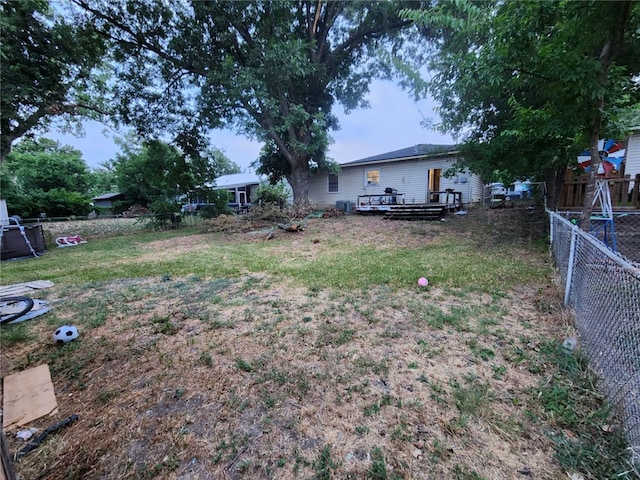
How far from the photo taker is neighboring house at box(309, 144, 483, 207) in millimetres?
13609

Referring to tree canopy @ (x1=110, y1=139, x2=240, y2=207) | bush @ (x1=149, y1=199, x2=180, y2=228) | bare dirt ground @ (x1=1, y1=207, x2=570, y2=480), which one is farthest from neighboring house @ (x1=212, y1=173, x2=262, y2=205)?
bare dirt ground @ (x1=1, y1=207, x2=570, y2=480)

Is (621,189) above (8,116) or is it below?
below

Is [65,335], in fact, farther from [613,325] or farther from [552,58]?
[552,58]

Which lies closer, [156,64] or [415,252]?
[415,252]

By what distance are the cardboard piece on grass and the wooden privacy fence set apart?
10.7m

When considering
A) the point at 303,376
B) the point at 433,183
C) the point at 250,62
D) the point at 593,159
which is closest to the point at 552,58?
the point at 593,159

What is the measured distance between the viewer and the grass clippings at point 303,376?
1.57 metres

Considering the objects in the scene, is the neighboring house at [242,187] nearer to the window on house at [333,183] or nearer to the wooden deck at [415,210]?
the window on house at [333,183]

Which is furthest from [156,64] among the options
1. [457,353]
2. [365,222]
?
[457,353]

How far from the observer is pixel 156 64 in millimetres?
12211

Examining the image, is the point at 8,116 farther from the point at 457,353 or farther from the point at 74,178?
the point at 74,178

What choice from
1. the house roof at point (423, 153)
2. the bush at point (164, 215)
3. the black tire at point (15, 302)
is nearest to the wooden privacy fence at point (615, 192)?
the house roof at point (423, 153)

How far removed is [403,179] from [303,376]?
47.1ft

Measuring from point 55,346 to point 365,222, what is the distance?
9075 mm
